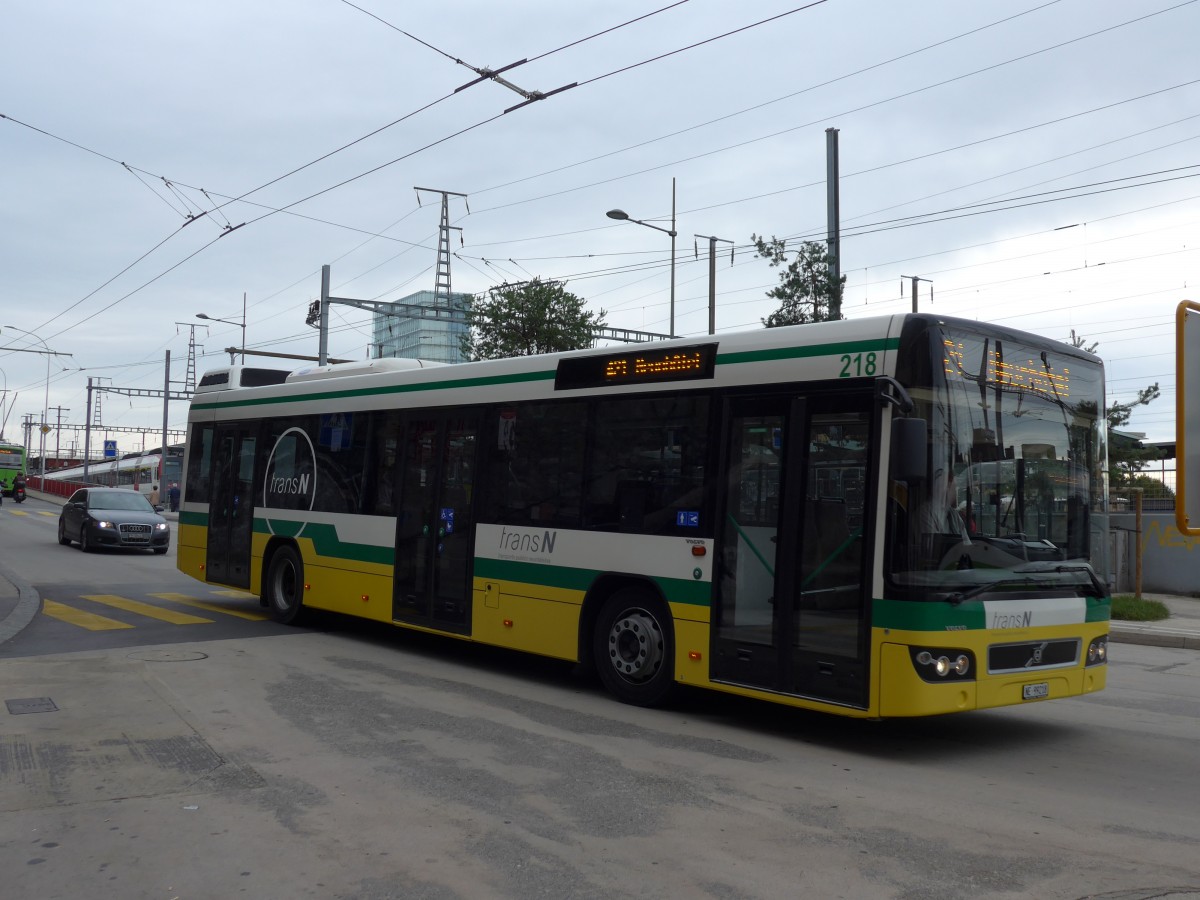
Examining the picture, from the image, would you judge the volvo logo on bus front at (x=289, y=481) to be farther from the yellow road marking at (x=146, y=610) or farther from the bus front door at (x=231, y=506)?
the yellow road marking at (x=146, y=610)

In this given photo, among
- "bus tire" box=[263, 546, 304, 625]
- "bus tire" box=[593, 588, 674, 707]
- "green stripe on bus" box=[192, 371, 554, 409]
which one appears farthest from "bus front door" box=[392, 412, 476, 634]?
"bus tire" box=[263, 546, 304, 625]

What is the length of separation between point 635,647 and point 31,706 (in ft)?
15.4

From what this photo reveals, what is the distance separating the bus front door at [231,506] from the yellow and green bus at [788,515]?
13.1ft

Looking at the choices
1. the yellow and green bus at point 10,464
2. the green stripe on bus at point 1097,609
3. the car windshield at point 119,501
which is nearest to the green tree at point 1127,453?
the green stripe on bus at point 1097,609

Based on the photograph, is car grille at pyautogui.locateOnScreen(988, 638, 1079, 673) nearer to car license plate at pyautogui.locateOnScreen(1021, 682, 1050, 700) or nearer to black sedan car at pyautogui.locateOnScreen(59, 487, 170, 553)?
car license plate at pyautogui.locateOnScreen(1021, 682, 1050, 700)

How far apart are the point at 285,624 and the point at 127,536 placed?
14473 mm

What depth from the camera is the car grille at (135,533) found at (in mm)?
26000

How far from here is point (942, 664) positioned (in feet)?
22.8

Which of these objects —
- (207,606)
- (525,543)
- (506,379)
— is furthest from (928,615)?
(207,606)

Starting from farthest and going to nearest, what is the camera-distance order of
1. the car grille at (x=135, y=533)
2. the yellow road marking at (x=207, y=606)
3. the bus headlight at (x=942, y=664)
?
the car grille at (x=135, y=533)
the yellow road marking at (x=207, y=606)
the bus headlight at (x=942, y=664)

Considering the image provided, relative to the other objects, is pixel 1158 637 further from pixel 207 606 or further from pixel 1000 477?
pixel 207 606

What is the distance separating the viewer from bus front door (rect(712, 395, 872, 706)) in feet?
23.9

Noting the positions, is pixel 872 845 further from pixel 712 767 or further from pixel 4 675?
pixel 4 675

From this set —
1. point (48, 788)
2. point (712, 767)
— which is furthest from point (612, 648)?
point (48, 788)
